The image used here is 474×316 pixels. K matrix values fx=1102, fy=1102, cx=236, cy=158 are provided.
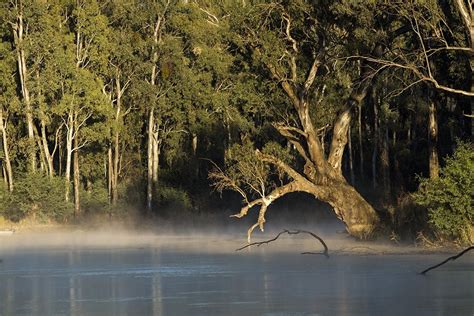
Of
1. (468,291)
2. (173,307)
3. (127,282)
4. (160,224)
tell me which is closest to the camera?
(173,307)

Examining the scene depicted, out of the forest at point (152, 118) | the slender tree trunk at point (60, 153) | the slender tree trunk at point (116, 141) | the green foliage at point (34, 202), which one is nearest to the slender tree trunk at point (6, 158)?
the forest at point (152, 118)

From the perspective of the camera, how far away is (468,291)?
77.5ft

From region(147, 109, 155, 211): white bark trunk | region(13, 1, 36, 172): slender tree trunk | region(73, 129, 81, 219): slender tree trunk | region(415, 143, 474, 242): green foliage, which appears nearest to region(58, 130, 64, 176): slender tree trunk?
region(73, 129, 81, 219): slender tree trunk

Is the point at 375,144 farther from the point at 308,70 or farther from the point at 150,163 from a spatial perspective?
the point at 308,70

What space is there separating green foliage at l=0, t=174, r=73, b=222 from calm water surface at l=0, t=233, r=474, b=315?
84.8 ft

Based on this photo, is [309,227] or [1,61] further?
[1,61]

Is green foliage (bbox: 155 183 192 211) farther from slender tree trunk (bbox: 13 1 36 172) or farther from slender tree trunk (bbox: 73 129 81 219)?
slender tree trunk (bbox: 13 1 36 172)

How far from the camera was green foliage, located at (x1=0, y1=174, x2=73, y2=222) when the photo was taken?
65.2 metres

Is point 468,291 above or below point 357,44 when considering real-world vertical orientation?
below

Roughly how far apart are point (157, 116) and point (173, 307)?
50.4m

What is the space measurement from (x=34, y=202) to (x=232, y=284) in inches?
1606

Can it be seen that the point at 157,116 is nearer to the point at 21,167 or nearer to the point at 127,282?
the point at 21,167

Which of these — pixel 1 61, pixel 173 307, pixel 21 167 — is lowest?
pixel 173 307

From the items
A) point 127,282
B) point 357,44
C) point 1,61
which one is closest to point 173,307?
point 127,282
